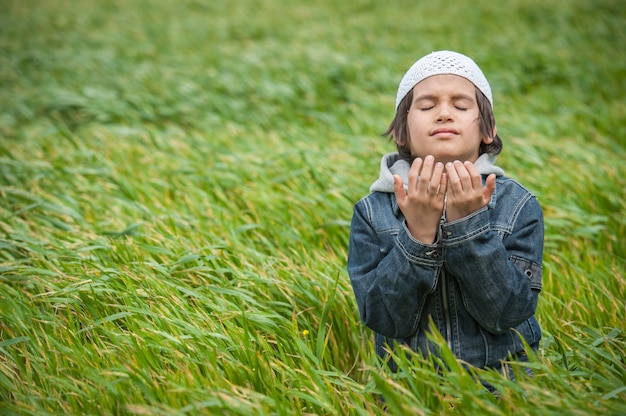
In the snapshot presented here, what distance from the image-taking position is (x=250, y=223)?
3.39 metres

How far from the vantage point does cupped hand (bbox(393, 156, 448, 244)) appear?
1.73 m

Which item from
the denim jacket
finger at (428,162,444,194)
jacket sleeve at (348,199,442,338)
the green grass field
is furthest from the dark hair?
the green grass field

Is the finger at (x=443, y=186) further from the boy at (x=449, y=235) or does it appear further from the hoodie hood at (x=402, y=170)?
the hoodie hood at (x=402, y=170)

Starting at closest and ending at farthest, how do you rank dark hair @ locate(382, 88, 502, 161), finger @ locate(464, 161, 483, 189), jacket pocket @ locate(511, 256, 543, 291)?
finger @ locate(464, 161, 483, 189) < jacket pocket @ locate(511, 256, 543, 291) < dark hair @ locate(382, 88, 502, 161)

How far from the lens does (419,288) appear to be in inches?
71.5

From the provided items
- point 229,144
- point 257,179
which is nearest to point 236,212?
point 257,179

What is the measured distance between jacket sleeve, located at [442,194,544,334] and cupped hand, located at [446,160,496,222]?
1.3 inches

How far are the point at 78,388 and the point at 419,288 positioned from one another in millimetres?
1201

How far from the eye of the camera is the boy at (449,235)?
A: 1.75 meters

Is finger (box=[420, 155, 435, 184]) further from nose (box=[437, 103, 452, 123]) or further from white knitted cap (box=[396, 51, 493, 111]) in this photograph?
white knitted cap (box=[396, 51, 493, 111])

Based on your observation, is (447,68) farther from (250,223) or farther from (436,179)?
(250,223)

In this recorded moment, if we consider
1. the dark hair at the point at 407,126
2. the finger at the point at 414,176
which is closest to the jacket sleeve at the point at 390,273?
the finger at the point at 414,176

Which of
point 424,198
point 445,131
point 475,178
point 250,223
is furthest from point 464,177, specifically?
point 250,223

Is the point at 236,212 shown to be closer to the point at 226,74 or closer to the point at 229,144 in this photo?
the point at 229,144
